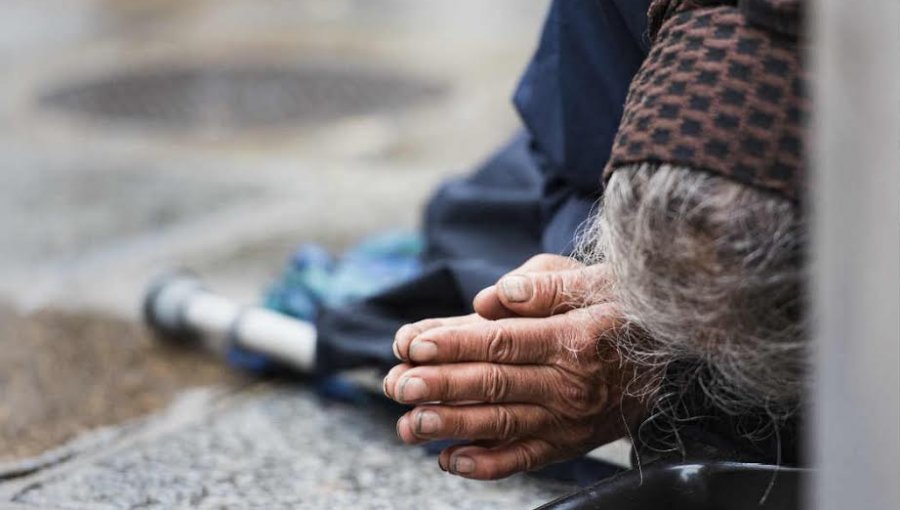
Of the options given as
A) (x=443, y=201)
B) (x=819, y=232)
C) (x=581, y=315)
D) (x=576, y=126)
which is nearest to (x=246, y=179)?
(x=443, y=201)

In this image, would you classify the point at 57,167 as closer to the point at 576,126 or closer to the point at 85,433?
the point at 85,433

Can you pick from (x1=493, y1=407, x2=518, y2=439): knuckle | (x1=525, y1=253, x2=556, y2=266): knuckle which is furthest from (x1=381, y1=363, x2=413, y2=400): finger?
(x1=525, y1=253, x2=556, y2=266): knuckle

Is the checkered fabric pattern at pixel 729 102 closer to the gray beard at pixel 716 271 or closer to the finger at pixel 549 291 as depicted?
the gray beard at pixel 716 271

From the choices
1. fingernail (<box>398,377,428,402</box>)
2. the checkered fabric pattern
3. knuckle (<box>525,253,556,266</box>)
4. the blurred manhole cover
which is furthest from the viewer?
the blurred manhole cover

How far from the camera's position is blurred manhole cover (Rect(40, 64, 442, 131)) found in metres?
3.75

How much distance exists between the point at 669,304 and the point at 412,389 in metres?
0.27

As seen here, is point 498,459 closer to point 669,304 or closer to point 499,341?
point 499,341

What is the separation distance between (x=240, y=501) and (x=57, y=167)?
209 centimetres

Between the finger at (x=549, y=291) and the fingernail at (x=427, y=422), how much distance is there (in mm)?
141

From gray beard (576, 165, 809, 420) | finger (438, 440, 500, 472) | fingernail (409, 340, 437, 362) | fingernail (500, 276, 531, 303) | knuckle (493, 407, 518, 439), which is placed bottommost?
finger (438, 440, 500, 472)

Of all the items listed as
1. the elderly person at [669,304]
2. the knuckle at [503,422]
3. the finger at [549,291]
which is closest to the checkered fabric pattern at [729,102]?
the elderly person at [669,304]

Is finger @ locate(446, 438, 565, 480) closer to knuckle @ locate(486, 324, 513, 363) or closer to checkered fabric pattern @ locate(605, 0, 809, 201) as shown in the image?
knuckle @ locate(486, 324, 513, 363)

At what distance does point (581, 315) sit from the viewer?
1.21 meters

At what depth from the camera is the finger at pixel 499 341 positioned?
1.17m
